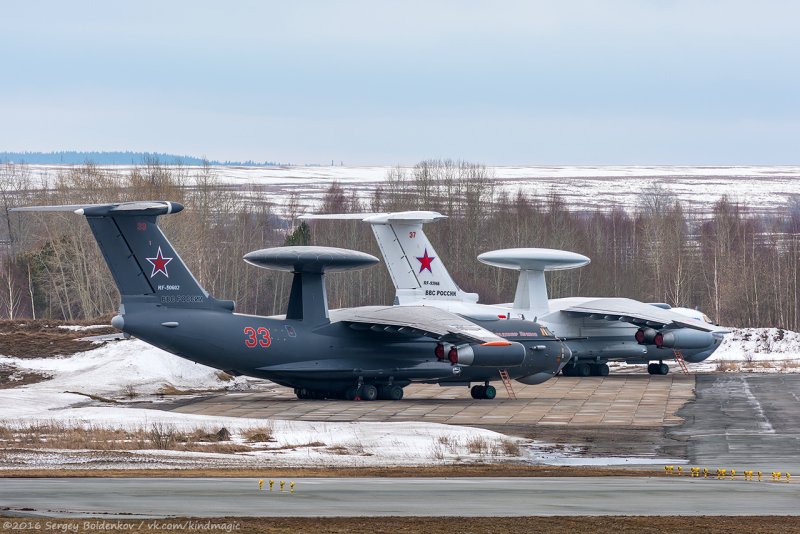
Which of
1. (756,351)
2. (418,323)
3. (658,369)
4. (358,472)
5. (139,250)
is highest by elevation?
(139,250)

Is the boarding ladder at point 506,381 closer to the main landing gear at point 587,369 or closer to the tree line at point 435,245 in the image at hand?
the main landing gear at point 587,369

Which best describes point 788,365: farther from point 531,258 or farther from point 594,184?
point 594,184

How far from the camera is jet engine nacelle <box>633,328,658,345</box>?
5075 centimetres

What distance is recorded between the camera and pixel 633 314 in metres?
49.1

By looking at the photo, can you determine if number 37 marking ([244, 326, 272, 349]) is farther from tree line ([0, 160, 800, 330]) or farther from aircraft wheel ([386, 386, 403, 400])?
tree line ([0, 160, 800, 330])

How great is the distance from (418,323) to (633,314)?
50.6 ft

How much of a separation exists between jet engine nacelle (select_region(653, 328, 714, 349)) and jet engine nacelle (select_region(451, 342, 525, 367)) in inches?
535

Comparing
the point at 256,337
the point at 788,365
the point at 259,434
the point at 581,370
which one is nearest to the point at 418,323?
the point at 256,337

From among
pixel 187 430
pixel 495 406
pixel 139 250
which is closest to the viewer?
pixel 187 430

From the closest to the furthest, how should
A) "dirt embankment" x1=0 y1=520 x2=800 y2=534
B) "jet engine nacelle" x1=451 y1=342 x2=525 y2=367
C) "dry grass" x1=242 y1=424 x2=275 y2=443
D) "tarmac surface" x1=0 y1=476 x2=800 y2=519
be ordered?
"dirt embankment" x1=0 y1=520 x2=800 y2=534, "tarmac surface" x1=0 y1=476 x2=800 y2=519, "dry grass" x1=242 y1=424 x2=275 y2=443, "jet engine nacelle" x1=451 y1=342 x2=525 y2=367

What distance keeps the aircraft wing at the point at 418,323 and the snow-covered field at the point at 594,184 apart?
9392 centimetres

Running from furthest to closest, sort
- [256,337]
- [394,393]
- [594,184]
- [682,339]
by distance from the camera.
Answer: [594,184] < [682,339] < [394,393] < [256,337]

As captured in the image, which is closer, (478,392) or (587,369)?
(478,392)

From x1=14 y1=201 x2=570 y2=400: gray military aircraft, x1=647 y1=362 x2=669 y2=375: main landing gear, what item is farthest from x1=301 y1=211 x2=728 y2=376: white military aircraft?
x1=14 y1=201 x2=570 y2=400: gray military aircraft
